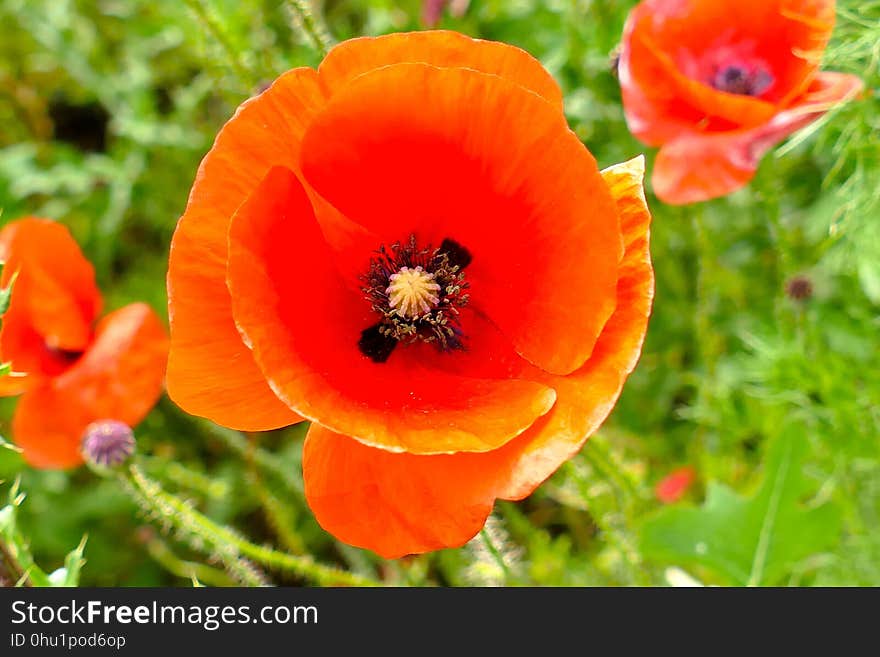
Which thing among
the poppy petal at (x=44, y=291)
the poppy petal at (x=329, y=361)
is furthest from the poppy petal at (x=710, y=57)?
the poppy petal at (x=44, y=291)

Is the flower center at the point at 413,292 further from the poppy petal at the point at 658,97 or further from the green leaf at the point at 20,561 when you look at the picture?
the green leaf at the point at 20,561

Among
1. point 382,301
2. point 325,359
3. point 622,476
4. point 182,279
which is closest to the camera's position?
point 182,279

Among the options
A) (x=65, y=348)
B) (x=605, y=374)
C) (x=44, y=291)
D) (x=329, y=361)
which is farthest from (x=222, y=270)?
(x=65, y=348)

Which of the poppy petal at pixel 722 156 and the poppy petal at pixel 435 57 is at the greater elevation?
the poppy petal at pixel 435 57
